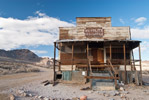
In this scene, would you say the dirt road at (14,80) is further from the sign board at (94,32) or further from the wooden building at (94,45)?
the sign board at (94,32)

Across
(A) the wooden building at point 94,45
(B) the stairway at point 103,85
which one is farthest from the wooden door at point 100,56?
(B) the stairway at point 103,85

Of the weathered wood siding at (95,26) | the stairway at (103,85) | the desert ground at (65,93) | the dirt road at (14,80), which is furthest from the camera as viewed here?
the weathered wood siding at (95,26)

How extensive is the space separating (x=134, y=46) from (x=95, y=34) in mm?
4874

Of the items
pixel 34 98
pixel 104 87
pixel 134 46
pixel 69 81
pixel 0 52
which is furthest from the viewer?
pixel 0 52

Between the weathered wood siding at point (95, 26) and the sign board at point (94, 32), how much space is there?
0.31 meters

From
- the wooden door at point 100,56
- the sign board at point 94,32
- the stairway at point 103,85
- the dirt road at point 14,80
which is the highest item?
the sign board at point 94,32

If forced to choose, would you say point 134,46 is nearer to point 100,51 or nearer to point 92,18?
point 100,51

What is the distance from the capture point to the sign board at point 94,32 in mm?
15533

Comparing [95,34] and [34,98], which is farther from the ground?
[95,34]

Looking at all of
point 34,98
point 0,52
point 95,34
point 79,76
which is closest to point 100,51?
point 95,34

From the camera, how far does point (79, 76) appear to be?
1195cm

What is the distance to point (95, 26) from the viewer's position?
625 inches

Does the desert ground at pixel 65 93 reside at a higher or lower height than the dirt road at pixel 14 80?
higher

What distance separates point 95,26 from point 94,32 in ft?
2.90
